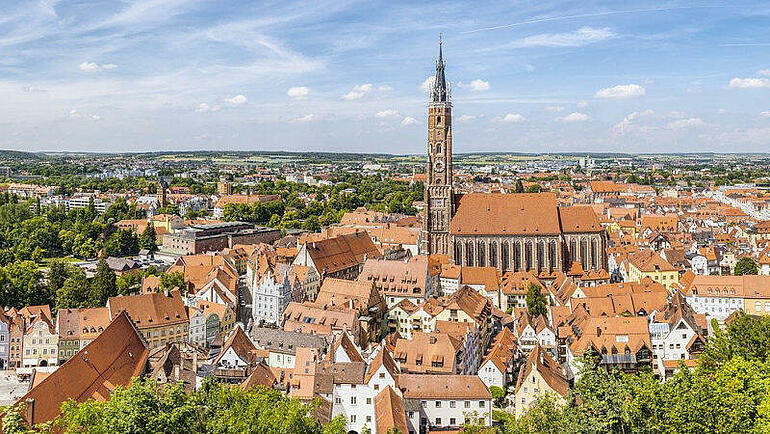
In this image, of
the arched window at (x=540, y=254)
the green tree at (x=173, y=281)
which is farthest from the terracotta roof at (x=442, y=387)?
the arched window at (x=540, y=254)

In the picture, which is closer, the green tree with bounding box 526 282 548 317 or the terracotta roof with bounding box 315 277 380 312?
the terracotta roof with bounding box 315 277 380 312

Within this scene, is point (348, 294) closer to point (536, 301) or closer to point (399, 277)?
point (399, 277)

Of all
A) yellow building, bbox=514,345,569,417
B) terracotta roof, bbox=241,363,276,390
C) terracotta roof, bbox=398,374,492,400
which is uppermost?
terracotta roof, bbox=241,363,276,390

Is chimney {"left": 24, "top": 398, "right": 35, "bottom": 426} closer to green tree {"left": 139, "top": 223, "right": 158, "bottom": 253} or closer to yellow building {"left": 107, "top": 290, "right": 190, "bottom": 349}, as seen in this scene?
yellow building {"left": 107, "top": 290, "right": 190, "bottom": 349}

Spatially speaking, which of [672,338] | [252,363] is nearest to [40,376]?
[252,363]

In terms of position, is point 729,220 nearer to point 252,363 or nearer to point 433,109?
point 433,109

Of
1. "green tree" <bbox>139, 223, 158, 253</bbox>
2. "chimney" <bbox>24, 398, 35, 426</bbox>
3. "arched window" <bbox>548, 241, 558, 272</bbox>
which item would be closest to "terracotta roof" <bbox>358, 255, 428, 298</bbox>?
"arched window" <bbox>548, 241, 558, 272</bbox>

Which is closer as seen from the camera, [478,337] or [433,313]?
[478,337]
